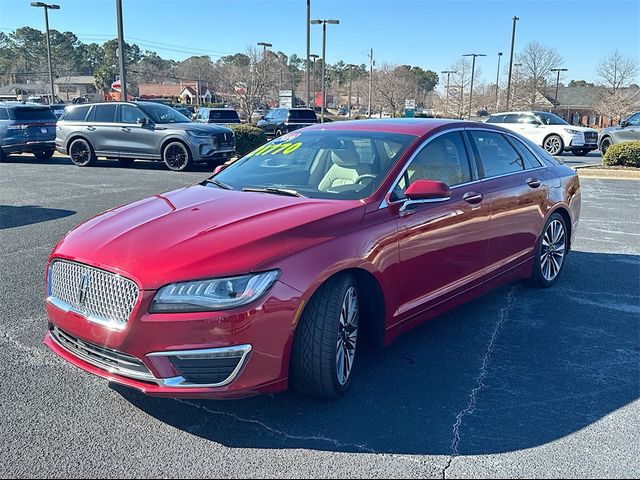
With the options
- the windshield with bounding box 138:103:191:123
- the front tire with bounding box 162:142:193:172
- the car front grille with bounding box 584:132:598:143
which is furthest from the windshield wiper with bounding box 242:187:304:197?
the car front grille with bounding box 584:132:598:143

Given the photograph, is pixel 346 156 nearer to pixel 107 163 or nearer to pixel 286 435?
pixel 286 435

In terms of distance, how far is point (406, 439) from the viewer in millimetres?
3021

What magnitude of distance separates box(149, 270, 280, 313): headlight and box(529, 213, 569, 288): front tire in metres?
3.49

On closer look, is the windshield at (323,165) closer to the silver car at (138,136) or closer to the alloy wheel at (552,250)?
the alloy wheel at (552,250)

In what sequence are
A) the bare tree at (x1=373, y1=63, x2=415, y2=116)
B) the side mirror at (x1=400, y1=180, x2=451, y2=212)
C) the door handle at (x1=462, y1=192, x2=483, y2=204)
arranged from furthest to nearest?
1. the bare tree at (x1=373, y1=63, x2=415, y2=116)
2. the door handle at (x1=462, y1=192, x2=483, y2=204)
3. the side mirror at (x1=400, y1=180, x2=451, y2=212)

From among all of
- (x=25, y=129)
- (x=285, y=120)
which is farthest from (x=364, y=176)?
(x=285, y=120)

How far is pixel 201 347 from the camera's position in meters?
2.83

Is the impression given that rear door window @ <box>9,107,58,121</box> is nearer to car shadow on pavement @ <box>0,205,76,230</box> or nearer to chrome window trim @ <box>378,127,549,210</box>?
car shadow on pavement @ <box>0,205,76,230</box>

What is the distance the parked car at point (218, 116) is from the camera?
88.1 ft

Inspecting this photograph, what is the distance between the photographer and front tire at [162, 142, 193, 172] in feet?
49.5

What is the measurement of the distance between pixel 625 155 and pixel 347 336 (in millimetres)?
15875

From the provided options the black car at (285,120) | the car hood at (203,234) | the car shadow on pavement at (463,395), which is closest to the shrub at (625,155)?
A: the car shadow on pavement at (463,395)

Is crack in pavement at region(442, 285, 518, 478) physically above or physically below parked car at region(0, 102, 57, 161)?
below

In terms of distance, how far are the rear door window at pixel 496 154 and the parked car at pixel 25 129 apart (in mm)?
15931
